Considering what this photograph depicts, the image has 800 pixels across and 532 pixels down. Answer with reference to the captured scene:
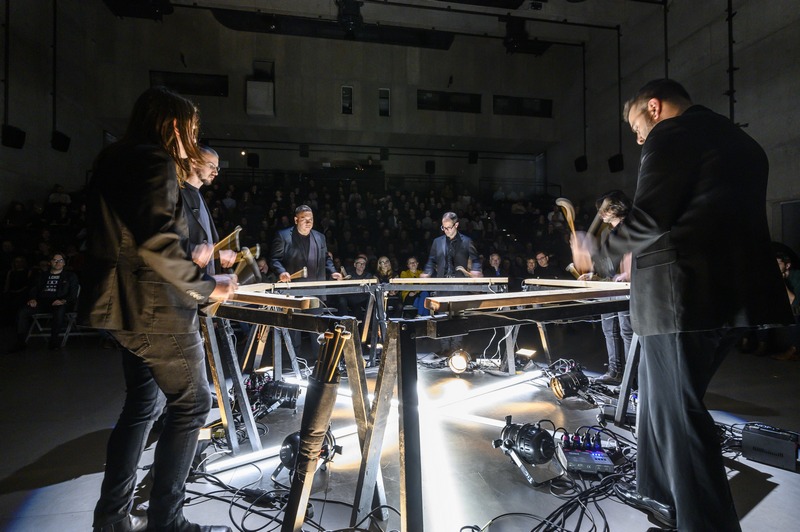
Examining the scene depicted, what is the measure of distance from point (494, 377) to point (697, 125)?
2831mm

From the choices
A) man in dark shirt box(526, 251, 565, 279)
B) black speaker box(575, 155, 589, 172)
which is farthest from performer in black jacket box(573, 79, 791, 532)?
black speaker box(575, 155, 589, 172)

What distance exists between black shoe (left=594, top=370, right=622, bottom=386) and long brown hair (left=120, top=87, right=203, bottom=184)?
3545 mm

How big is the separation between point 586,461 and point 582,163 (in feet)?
38.0

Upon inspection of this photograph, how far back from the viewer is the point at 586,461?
199cm

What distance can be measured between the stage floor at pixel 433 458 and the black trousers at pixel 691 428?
0.34m

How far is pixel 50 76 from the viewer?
30.3ft

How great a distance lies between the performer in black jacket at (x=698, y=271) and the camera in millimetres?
1311

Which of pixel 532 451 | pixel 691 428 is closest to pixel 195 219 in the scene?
pixel 532 451

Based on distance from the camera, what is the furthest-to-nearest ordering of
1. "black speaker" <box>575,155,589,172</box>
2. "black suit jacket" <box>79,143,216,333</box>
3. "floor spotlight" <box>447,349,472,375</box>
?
"black speaker" <box>575,155,589,172</box>
"floor spotlight" <box>447,349,472,375</box>
"black suit jacket" <box>79,143,216,333</box>

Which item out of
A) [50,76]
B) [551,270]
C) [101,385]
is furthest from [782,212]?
[50,76]

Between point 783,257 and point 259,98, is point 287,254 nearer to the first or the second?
point 783,257

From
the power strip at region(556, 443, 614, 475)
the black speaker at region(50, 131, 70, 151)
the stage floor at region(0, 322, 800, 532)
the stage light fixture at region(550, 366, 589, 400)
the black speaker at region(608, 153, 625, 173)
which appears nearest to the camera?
the stage floor at region(0, 322, 800, 532)

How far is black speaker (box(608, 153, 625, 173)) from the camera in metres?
10.3

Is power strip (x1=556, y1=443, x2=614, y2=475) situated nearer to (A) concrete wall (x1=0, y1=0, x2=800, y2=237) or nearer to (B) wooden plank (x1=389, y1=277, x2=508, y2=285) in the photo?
(B) wooden plank (x1=389, y1=277, x2=508, y2=285)
